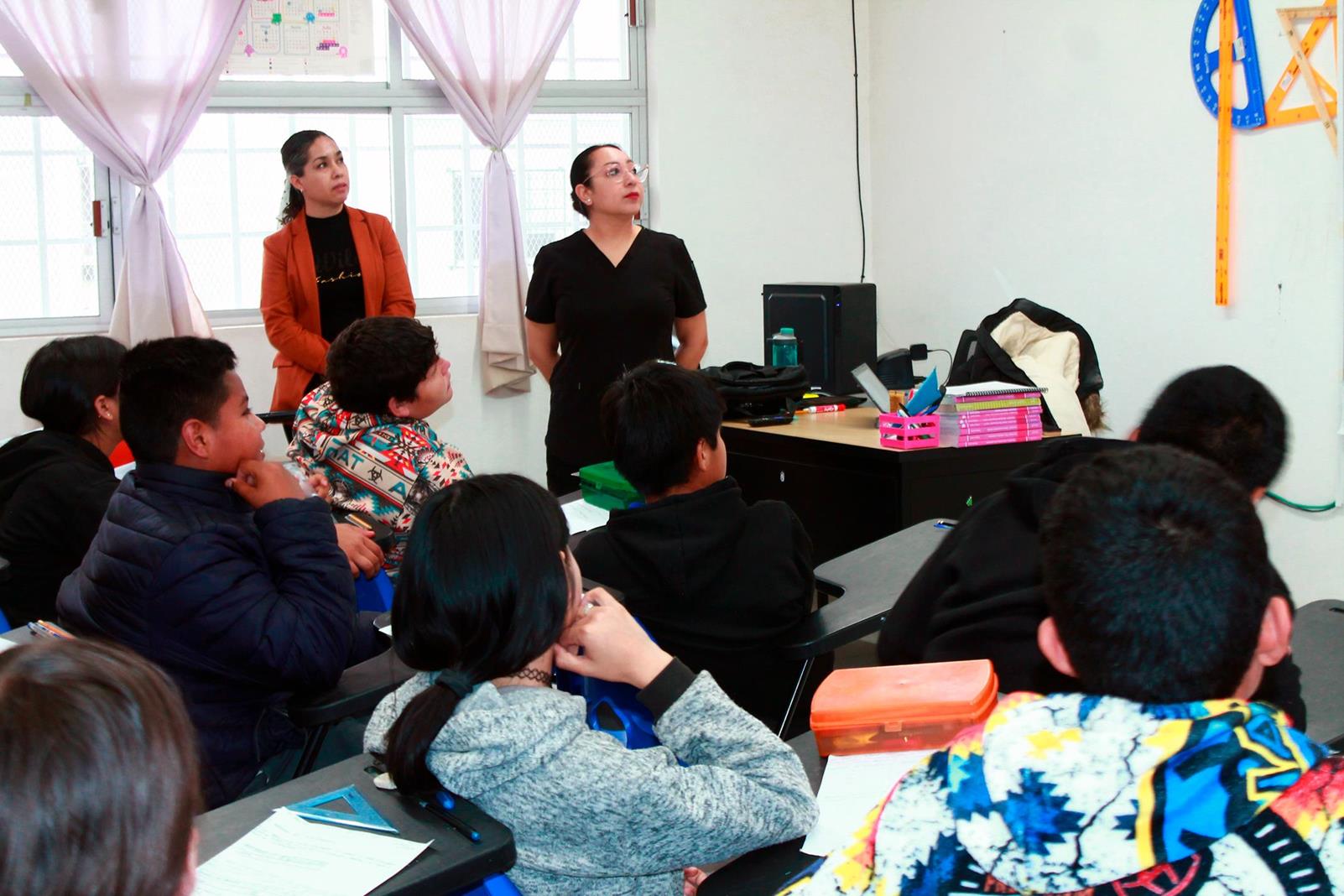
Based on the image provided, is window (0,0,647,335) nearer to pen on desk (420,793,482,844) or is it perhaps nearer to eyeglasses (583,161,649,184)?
eyeglasses (583,161,649,184)

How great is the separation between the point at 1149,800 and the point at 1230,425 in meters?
1.03

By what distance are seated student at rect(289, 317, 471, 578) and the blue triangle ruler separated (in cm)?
129

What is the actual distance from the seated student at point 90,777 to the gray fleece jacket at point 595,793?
1.84 feet

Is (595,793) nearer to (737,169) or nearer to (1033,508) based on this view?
(1033,508)

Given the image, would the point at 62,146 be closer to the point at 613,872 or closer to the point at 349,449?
the point at 349,449

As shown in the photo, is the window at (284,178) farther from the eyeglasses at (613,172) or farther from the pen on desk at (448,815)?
the pen on desk at (448,815)

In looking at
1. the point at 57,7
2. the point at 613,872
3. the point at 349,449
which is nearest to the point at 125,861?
the point at 613,872

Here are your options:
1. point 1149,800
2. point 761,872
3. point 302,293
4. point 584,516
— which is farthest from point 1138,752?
point 302,293

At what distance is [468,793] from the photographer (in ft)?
4.39

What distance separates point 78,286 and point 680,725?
161 inches

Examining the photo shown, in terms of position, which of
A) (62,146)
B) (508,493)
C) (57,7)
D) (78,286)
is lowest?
(508,493)

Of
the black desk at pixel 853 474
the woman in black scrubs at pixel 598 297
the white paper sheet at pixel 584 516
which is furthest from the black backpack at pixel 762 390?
the white paper sheet at pixel 584 516

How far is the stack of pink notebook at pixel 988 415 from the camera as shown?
11.2ft

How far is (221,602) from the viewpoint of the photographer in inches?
74.6
